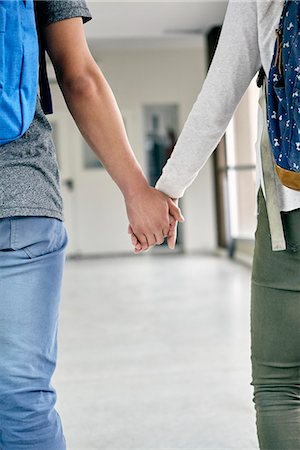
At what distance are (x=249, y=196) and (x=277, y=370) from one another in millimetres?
7202

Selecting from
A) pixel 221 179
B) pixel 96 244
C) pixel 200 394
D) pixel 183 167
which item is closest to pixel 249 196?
pixel 221 179

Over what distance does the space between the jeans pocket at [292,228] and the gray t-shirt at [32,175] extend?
0.45 metres

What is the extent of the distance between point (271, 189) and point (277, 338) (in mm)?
287

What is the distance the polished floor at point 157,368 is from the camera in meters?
2.52

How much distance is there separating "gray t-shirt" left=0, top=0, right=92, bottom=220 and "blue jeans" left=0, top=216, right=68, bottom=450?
0.02 meters

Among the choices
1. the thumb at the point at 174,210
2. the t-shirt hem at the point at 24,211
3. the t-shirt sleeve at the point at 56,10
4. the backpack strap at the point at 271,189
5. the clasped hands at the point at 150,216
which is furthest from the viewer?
the thumb at the point at 174,210

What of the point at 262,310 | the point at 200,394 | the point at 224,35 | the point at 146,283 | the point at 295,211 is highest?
the point at 224,35

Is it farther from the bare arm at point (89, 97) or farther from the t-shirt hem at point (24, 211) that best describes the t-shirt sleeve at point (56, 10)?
the t-shirt hem at point (24, 211)

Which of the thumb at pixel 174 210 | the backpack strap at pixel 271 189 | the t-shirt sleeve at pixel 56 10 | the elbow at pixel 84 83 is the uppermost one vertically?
the t-shirt sleeve at pixel 56 10

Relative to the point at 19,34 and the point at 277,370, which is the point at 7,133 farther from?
the point at 277,370

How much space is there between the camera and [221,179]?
384 inches

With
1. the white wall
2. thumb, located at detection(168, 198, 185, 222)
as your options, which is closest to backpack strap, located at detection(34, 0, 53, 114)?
thumb, located at detection(168, 198, 185, 222)

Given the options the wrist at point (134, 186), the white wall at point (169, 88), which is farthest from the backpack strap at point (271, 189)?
the white wall at point (169, 88)

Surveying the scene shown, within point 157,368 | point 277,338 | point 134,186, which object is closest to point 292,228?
point 277,338
